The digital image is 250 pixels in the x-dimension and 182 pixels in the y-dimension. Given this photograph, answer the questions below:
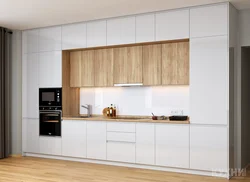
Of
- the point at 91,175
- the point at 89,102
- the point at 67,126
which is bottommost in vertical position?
the point at 91,175

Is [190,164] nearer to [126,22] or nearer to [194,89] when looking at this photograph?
[194,89]

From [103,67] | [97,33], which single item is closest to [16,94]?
[103,67]

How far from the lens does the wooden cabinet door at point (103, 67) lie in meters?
6.68

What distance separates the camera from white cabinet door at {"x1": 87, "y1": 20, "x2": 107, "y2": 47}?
21.5 feet

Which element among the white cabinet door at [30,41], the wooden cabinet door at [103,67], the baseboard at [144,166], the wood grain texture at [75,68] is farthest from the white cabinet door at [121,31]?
the baseboard at [144,166]

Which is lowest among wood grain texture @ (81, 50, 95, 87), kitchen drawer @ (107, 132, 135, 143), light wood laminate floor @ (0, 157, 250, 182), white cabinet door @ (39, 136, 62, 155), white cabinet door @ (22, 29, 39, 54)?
light wood laminate floor @ (0, 157, 250, 182)

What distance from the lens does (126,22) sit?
6316 millimetres

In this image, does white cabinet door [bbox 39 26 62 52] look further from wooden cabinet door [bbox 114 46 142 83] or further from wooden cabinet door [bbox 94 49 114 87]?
wooden cabinet door [bbox 114 46 142 83]

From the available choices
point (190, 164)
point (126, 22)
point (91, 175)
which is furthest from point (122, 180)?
point (126, 22)

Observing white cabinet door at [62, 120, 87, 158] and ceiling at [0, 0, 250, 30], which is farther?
white cabinet door at [62, 120, 87, 158]

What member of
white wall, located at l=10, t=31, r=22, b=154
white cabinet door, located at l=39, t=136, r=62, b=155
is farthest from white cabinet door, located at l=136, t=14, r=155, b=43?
white wall, located at l=10, t=31, r=22, b=154

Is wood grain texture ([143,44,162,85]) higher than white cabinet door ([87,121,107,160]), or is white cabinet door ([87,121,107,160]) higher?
wood grain texture ([143,44,162,85])

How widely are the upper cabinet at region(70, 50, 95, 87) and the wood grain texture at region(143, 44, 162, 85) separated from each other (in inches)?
46.2

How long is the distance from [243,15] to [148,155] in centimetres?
296
